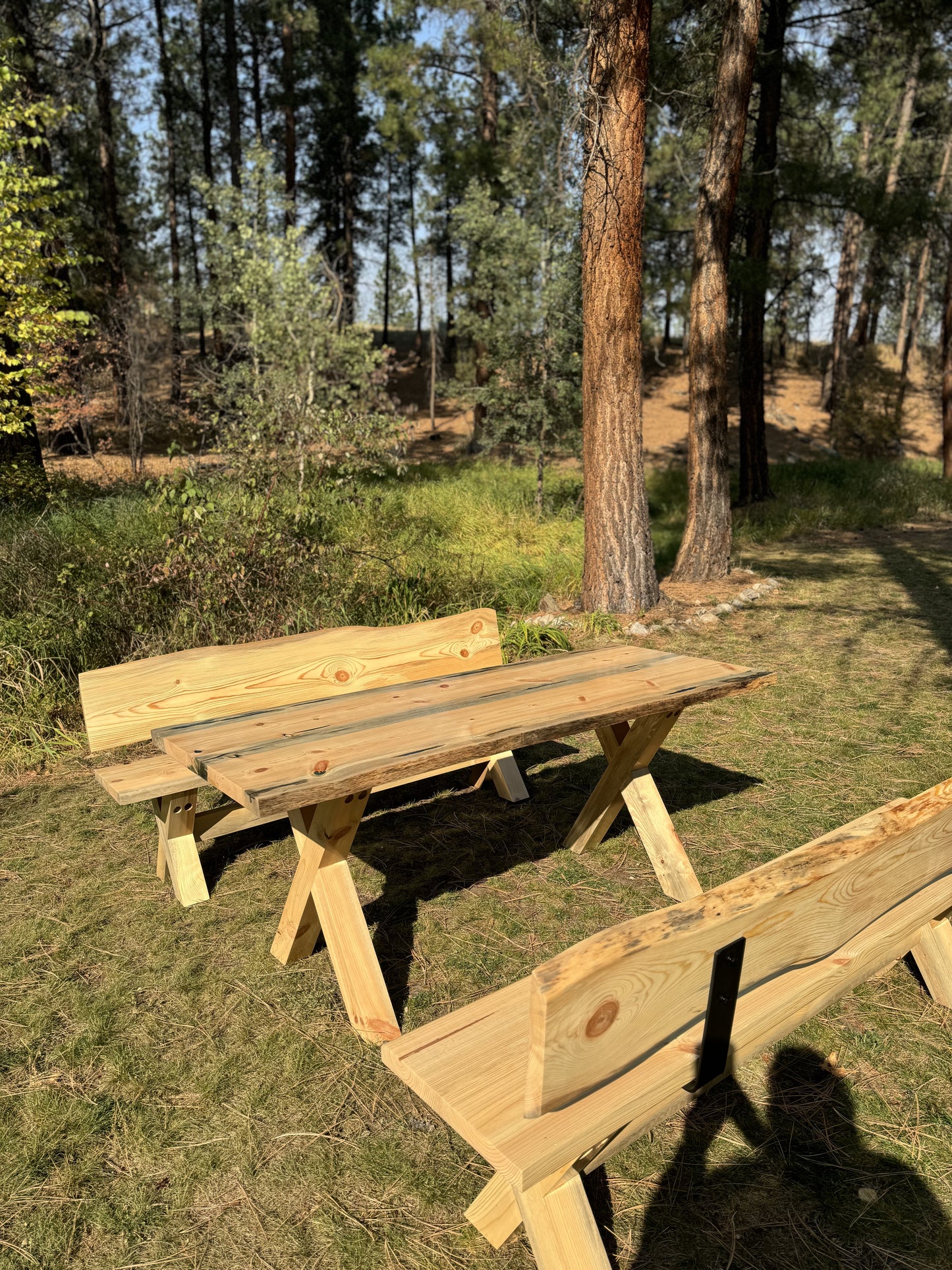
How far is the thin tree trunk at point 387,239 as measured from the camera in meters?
31.9

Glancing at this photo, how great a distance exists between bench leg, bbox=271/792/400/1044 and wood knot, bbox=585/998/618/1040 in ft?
3.99

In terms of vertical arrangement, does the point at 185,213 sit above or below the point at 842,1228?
above

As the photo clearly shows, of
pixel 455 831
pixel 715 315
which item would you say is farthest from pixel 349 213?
pixel 455 831

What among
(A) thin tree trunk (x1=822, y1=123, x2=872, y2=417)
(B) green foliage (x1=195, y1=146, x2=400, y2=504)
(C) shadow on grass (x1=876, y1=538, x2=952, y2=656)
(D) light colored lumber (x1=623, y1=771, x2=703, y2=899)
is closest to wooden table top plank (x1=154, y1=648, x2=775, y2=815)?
(D) light colored lumber (x1=623, y1=771, x2=703, y2=899)

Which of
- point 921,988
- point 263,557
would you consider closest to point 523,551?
point 263,557

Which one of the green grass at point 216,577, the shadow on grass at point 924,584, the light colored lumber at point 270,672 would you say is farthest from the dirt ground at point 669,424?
the light colored lumber at point 270,672

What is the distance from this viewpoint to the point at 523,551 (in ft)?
29.0

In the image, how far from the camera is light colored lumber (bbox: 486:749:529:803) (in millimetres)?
3969

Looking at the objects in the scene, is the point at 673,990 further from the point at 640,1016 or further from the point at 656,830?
the point at 656,830

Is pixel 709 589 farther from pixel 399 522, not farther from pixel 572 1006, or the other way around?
pixel 572 1006

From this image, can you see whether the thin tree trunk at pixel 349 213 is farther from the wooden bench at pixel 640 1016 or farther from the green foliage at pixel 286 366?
the wooden bench at pixel 640 1016

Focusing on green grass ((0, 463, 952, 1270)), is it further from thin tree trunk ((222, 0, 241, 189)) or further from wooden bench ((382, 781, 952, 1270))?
thin tree trunk ((222, 0, 241, 189))

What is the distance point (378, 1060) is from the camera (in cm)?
233

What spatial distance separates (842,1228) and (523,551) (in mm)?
7295
